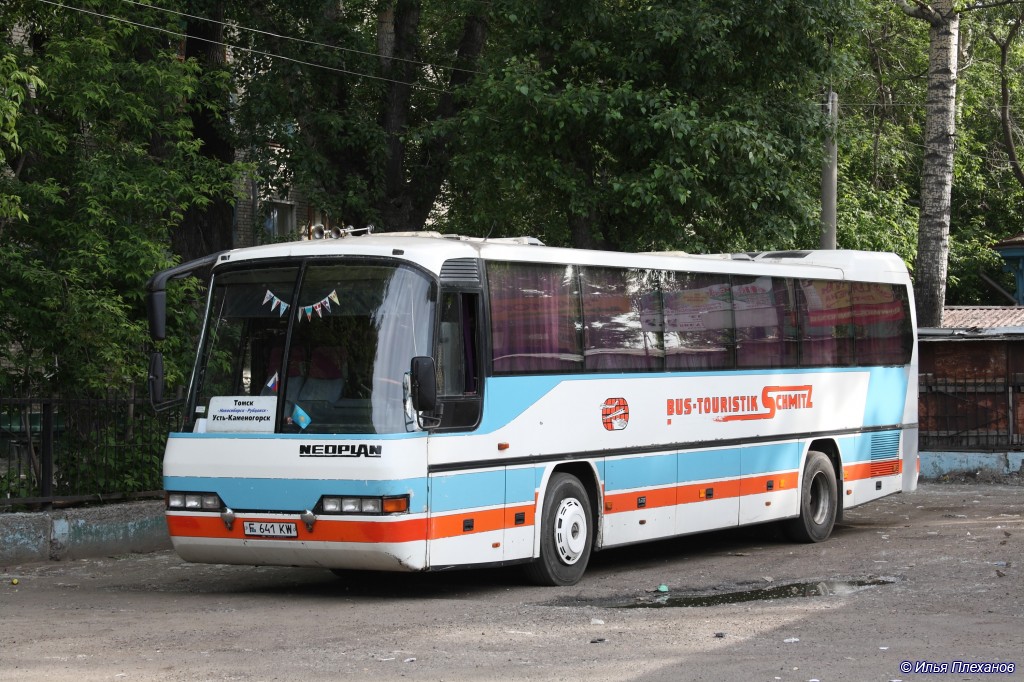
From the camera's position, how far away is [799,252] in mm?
17281

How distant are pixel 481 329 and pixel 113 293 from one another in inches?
216

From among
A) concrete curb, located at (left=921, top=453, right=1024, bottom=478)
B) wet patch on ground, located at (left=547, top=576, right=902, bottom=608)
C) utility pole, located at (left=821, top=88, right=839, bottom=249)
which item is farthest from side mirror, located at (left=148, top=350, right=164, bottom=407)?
concrete curb, located at (left=921, top=453, right=1024, bottom=478)

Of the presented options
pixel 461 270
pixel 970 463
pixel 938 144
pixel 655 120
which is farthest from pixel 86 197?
pixel 938 144

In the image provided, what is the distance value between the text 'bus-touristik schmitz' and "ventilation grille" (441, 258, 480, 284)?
0.06 ft

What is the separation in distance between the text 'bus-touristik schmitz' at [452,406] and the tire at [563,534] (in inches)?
0.7

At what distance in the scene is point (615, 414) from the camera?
13.1 metres

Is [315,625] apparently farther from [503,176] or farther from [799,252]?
[503,176]

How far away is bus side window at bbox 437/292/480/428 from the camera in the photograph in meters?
11.4

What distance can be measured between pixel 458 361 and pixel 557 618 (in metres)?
2.24

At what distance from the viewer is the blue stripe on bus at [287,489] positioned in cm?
1084

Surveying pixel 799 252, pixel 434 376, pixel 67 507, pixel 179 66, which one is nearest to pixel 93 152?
pixel 179 66

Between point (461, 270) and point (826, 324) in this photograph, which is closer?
point (461, 270)

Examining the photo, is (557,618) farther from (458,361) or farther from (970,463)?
(970,463)

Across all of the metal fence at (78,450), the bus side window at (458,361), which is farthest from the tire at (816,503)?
the metal fence at (78,450)
